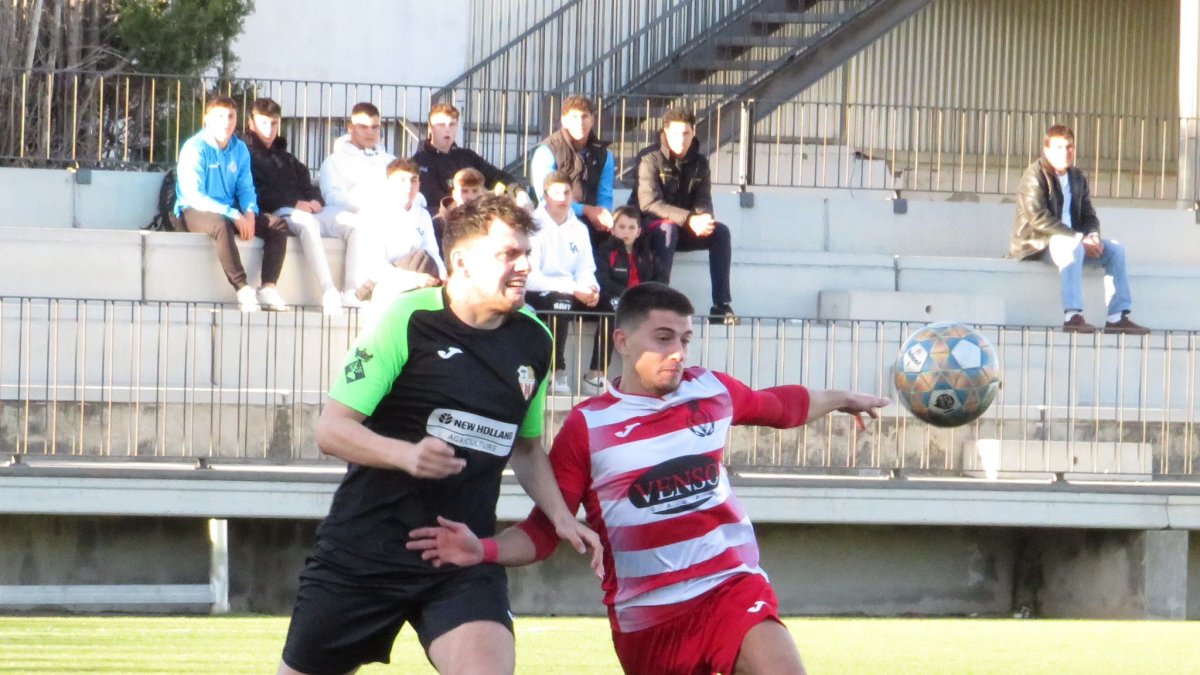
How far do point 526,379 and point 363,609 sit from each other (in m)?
0.84

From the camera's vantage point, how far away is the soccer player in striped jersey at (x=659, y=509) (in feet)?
18.4

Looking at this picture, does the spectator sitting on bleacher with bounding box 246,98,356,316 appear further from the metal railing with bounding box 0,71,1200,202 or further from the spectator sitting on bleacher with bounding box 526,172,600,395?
the metal railing with bounding box 0,71,1200,202

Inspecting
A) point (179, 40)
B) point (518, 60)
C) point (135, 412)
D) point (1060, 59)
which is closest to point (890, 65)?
point (1060, 59)

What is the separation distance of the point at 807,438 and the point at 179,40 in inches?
319

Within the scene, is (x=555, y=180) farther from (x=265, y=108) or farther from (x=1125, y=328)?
(x=1125, y=328)

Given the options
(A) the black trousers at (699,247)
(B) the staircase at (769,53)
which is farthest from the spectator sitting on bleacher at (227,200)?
(B) the staircase at (769,53)

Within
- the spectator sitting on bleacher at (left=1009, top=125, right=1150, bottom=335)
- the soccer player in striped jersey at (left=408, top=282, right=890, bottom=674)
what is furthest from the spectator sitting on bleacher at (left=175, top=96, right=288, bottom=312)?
the soccer player in striped jersey at (left=408, top=282, right=890, bottom=674)

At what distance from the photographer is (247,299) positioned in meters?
13.5

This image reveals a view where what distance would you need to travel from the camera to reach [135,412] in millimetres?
12633

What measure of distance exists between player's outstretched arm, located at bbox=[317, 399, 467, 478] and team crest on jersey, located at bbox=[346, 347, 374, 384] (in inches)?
3.3

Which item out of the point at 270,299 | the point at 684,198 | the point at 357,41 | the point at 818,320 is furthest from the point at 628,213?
the point at 357,41

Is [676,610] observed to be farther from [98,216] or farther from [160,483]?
[98,216]

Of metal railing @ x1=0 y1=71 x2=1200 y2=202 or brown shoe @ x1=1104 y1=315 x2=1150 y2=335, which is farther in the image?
metal railing @ x1=0 y1=71 x2=1200 y2=202

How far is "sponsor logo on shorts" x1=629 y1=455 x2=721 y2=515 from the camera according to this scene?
5676 mm
